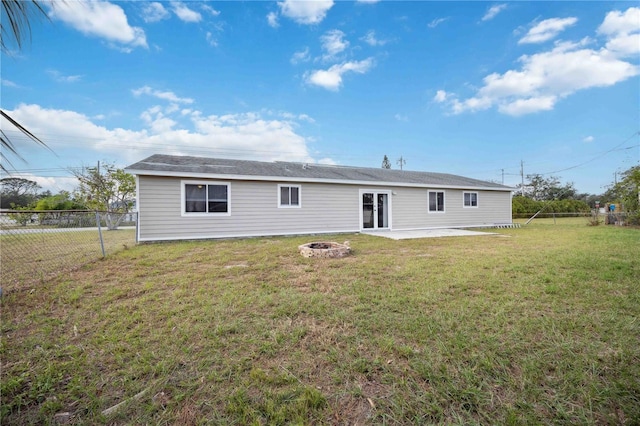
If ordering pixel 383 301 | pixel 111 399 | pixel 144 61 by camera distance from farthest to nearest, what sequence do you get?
1. pixel 144 61
2. pixel 383 301
3. pixel 111 399

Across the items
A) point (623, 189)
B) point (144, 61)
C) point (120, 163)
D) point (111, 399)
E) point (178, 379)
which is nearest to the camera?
point (111, 399)

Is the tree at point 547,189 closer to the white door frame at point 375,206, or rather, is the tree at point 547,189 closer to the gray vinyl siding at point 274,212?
the gray vinyl siding at point 274,212

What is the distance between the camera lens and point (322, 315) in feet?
9.18

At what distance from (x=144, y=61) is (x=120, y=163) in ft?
42.1

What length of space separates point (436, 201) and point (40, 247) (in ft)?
50.6

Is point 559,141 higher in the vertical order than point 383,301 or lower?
higher

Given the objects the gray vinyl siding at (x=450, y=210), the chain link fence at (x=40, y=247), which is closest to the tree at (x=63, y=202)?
the chain link fence at (x=40, y=247)

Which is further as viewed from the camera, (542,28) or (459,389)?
(542,28)

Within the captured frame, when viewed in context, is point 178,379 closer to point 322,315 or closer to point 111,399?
point 111,399

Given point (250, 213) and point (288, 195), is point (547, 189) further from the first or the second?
point (250, 213)

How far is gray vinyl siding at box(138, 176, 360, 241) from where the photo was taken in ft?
28.3

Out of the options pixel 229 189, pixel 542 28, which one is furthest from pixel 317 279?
pixel 542 28

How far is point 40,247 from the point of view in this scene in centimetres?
703

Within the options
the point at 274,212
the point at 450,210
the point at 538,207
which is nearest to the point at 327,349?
the point at 274,212
